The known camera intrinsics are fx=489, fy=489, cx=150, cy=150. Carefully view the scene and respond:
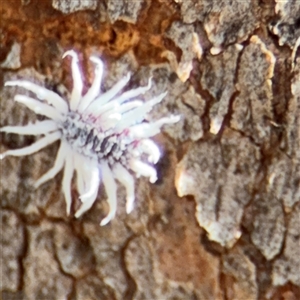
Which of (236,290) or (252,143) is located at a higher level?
(252,143)

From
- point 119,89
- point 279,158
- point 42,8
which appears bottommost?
point 279,158

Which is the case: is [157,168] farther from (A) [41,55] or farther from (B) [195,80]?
(A) [41,55]

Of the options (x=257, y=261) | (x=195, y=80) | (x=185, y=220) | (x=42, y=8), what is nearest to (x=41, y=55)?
(x=42, y=8)
